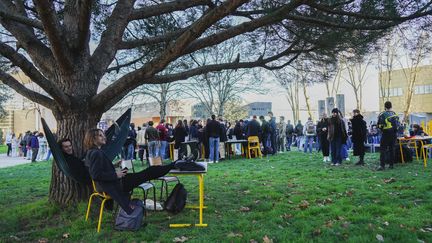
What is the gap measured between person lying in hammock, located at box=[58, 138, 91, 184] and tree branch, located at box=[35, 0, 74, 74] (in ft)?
3.66

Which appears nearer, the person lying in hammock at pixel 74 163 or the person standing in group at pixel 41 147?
the person lying in hammock at pixel 74 163

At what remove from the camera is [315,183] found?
28.2ft

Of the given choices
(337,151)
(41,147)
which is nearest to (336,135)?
(337,151)

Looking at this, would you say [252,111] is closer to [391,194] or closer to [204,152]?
[204,152]

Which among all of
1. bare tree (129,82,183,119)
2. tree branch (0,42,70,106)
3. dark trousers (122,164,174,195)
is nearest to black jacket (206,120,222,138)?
dark trousers (122,164,174,195)

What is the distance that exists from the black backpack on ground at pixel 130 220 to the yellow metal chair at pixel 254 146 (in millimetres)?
11147

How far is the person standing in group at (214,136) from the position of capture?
47.4 feet

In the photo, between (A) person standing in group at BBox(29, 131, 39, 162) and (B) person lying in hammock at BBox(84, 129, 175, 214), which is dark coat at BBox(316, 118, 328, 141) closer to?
(B) person lying in hammock at BBox(84, 129, 175, 214)

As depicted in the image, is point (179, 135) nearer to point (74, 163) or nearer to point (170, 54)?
point (74, 163)

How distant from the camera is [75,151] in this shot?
6305mm

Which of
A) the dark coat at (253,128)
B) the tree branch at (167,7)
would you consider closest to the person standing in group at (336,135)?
the dark coat at (253,128)

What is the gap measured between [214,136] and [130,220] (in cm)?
937

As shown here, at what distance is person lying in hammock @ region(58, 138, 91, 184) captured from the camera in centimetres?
578

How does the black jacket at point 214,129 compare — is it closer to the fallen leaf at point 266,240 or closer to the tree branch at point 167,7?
the tree branch at point 167,7
